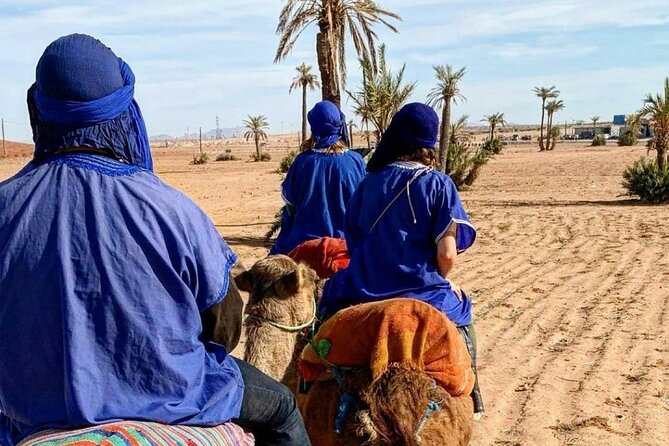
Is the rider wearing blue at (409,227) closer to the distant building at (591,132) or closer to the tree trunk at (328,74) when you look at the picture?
the tree trunk at (328,74)

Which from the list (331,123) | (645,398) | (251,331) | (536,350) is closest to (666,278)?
(536,350)

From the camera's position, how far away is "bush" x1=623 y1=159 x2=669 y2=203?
21.1m

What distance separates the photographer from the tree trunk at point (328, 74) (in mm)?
15531

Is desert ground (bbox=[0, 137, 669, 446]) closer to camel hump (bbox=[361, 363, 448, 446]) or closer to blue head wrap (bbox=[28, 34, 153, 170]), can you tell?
camel hump (bbox=[361, 363, 448, 446])

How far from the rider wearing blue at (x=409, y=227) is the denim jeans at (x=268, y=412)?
3.76 ft

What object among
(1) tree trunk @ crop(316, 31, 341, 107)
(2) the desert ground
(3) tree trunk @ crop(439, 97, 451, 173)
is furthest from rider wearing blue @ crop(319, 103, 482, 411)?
(3) tree trunk @ crop(439, 97, 451, 173)

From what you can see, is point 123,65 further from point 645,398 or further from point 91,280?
point 645,398

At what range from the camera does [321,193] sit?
5.61 m

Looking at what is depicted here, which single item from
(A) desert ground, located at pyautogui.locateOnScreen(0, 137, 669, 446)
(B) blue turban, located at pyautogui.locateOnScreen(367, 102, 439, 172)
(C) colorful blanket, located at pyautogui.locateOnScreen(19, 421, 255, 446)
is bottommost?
(A) desert ground, located at pyautogui.locateOnScreen(0, 137, 669, 446)

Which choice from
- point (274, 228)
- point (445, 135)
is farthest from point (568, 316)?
point (445, 135)

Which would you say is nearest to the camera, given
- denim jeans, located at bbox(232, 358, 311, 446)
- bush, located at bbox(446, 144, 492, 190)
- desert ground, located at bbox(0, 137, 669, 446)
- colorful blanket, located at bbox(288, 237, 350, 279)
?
denim jeans, located at bbox(232, 358, 311, 446)

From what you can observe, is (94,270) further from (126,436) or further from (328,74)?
(328,74)

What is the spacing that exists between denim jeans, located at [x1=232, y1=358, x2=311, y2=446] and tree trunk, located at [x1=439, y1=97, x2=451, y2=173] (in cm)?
1709

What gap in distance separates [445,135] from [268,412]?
20.8 meters
